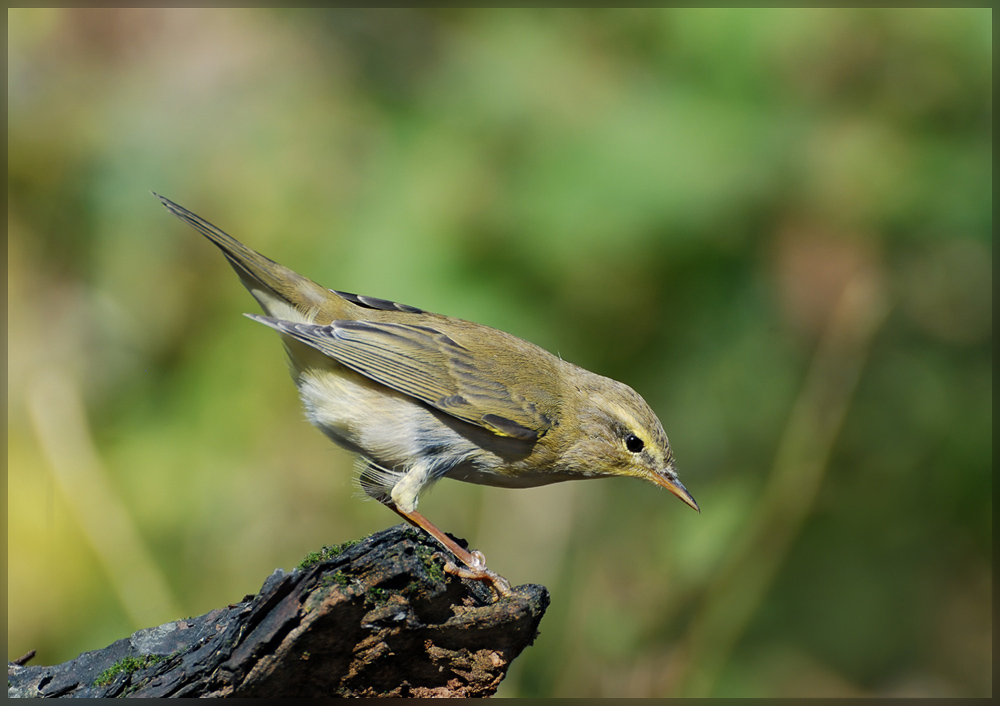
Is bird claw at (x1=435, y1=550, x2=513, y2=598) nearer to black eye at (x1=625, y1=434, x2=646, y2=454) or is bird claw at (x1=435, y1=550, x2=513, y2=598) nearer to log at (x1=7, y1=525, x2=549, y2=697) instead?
log at (x1=7, y1=525, x2=549, y2=697)

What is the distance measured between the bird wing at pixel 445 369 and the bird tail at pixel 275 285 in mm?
212

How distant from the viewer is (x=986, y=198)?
499cm

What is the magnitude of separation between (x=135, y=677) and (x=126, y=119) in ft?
13.7

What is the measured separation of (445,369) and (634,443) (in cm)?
101

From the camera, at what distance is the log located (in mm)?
2430

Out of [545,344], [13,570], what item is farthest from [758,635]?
[13,570]

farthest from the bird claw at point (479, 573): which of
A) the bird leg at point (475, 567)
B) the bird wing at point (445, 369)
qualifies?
the bird wing at point (445, 369)

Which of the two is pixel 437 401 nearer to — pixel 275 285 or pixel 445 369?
pixel 445 369

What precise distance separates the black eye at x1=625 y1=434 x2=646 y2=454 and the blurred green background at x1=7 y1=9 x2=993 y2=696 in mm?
962

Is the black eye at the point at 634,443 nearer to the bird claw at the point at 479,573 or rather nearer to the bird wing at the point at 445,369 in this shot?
the bird wing at the point at 445,369

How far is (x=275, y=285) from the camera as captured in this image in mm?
4008

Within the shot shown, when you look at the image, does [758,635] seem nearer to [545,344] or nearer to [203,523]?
[545,344]

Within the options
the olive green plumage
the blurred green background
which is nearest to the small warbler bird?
the olive green plumage

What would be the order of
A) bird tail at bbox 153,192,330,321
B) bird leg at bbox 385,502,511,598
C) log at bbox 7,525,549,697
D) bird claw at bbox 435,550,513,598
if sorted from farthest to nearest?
bird tail at bbox 153,192,330,321, bird leg at bbox 385,502,511,598, bird claw at bbox 435,550,513,598, log at bbox 7,525,549,697
